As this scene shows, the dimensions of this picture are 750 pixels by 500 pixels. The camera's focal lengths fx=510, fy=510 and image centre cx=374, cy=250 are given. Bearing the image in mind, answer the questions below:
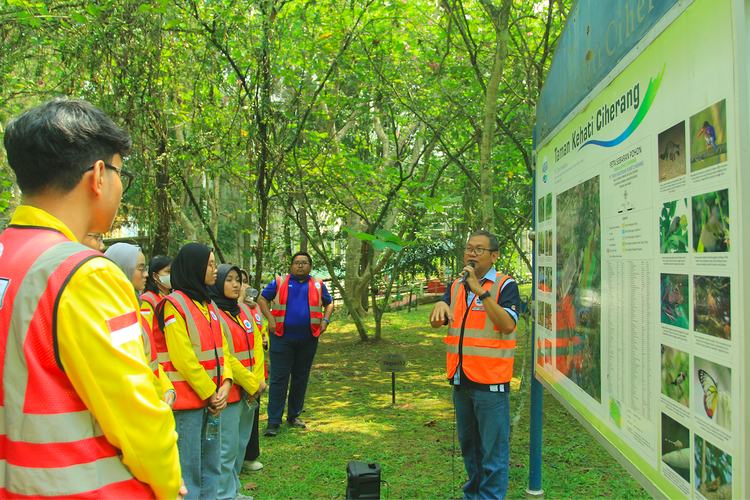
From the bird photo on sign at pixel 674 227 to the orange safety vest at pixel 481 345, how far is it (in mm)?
2004

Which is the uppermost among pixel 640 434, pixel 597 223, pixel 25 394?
pixel 597 223

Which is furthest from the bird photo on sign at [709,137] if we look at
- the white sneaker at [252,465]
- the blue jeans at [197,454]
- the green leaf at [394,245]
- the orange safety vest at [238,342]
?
the white sneaker at [252,465]

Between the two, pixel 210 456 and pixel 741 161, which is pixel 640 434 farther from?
pixel 210 456

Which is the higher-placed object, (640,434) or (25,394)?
(25,394)

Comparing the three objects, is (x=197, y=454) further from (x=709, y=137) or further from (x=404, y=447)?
(x=709, y=137)

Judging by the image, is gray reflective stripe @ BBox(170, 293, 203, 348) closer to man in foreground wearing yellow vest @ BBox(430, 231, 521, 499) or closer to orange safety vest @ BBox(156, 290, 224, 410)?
orange safety vest @ BBox(156, 290, 224, 410)

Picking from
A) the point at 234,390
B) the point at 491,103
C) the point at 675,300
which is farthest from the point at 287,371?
the point at 675,300

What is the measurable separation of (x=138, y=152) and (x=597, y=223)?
20.8 ft

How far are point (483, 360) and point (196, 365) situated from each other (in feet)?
6.29

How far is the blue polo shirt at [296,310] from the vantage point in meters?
5.88

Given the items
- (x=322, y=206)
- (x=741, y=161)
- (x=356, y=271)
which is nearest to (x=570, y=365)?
(x=741, y=161)

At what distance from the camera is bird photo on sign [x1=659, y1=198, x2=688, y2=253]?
1391 mm

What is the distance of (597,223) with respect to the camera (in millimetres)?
2127

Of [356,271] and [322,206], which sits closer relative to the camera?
[322,206]
